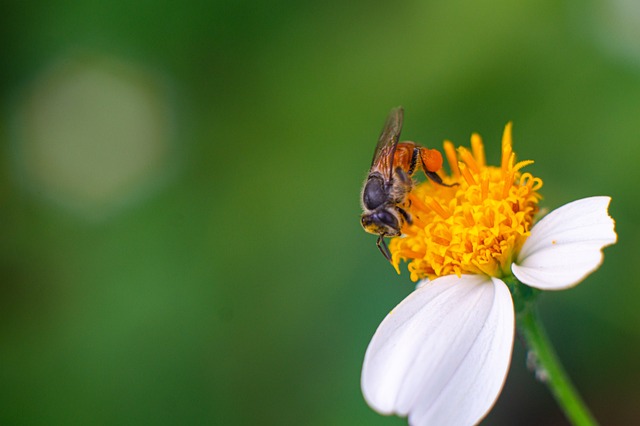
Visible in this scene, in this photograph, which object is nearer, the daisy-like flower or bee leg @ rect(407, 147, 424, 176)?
the daisy-like flower

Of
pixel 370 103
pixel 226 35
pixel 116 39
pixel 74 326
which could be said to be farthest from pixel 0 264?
pixel 370 103

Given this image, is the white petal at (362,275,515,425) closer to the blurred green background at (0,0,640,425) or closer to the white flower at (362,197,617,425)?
the white flower at (362,197,617,425)

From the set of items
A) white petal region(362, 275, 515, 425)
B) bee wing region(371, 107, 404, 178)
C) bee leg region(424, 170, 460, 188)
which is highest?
bee wing region(371, 107, 404, 178)

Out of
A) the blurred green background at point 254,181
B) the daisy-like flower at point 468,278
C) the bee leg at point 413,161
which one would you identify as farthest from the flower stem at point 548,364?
the blurred green background at point 254,181

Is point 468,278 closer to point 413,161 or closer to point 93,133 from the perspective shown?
point 413,161

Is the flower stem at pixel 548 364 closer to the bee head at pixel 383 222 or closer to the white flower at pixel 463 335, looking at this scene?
the white flower at pixel 463 335

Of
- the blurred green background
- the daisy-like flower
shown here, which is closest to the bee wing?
the daisy-like flower

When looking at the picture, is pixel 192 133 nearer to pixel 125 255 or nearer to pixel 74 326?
pixel 125 255
